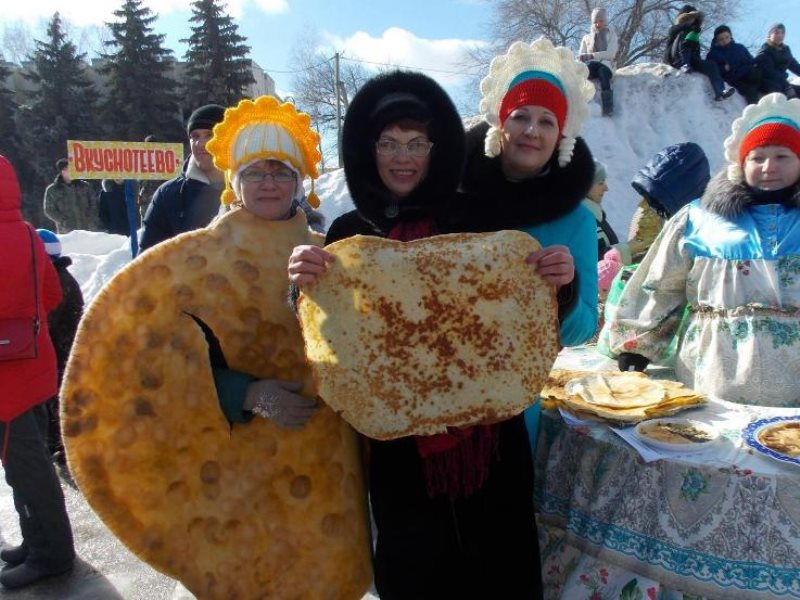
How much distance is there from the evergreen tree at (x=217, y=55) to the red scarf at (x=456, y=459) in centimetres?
2429

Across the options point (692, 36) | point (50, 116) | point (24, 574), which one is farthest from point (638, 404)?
point (50, 116)

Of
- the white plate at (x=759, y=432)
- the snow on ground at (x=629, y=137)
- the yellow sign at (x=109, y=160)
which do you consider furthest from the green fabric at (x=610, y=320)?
the yellow sign at (x=109, y=160)

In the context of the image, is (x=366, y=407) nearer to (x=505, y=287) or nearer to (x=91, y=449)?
(x=505, y=287)

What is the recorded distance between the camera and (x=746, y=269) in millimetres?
2074

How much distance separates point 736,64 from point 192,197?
13.7m

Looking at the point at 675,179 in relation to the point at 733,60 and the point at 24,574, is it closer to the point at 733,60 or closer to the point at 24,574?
the point at 24,574

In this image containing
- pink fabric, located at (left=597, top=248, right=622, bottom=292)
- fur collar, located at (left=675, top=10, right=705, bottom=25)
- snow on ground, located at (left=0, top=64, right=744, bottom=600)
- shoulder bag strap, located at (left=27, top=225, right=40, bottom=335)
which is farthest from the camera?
fur collar, located at (left=675, top=10, right=705, bottom=25)

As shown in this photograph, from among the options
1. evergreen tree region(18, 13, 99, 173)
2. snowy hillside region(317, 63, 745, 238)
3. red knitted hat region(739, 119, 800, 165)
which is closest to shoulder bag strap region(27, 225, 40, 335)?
red knitted hat region(739, 119, 800, 165)

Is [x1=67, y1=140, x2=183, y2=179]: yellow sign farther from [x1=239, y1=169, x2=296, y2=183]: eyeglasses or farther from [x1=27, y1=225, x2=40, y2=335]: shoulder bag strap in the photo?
[x1=239, y1=169, x2=296, y2=183]: eyeglasses

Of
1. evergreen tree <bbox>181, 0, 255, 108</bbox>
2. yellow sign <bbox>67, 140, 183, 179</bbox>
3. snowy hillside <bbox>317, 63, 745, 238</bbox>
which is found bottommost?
yellow sign <bbox>67, 140, 183, 179</bbox>

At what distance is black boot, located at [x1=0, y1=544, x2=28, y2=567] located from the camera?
112 inches

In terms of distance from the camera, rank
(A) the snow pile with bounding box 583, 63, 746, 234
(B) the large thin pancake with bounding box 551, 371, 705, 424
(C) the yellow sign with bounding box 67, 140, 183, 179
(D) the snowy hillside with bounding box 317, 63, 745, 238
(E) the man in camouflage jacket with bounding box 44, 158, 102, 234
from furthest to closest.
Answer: (A) the snow pile with bounding box 583, 63, 746, 234 < (D) the snowy hillside with bounding box 317, 63, 745, 238 < (E) the man in camouflage jacket with bounding box 44, 158, 102, 234 < (C) the yellow sign with bounding box 67, 140, 183, 179 < (B) the large thin pancake with bounding box 551, 371, 705, 424

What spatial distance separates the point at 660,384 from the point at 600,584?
73cm

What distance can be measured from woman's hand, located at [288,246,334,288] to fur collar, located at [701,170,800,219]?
155 cm
